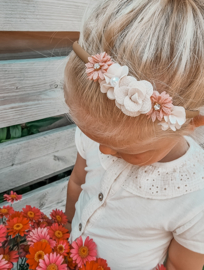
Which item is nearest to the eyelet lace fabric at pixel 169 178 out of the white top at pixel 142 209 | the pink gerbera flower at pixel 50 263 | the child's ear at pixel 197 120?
the white top at pixel 142 209

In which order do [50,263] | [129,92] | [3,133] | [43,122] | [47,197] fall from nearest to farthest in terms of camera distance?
[129,92], [50,263], [3,133], [43,122], [47,197]

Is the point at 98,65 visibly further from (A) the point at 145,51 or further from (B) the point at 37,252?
(B) the point at 37,252

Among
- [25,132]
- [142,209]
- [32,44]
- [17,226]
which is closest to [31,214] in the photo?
[17,226]

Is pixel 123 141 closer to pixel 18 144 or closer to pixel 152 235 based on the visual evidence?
pixel 152 235

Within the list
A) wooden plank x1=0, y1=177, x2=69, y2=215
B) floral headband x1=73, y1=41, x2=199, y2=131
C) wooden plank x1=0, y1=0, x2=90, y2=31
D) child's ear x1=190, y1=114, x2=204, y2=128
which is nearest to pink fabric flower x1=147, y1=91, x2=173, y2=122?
floral headband x1=73, y1=41, x2=199, y2=131

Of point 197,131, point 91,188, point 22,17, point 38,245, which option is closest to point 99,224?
point 91,188

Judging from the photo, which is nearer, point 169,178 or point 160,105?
point 160,105

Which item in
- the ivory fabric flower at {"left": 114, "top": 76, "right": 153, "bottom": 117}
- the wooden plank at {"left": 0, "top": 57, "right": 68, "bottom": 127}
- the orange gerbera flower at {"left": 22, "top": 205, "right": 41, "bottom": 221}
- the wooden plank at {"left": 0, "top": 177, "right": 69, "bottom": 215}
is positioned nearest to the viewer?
the ivory fabric flower at {"left": 114, "top": 76, "right": 153, "bottom": 117}

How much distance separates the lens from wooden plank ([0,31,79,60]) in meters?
0.69

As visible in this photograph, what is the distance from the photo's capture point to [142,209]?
57 cm

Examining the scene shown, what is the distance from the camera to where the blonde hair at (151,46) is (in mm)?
335

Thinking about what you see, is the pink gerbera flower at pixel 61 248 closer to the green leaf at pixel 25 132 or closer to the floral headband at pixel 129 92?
the floral headband at pixel 129 92

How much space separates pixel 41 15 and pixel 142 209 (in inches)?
23.7

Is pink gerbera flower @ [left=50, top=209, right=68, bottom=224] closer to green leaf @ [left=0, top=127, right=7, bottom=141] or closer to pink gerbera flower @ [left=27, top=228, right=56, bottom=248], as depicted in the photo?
pink gerbera flower @ [left=27, top=228, right=56, bottom=248]
